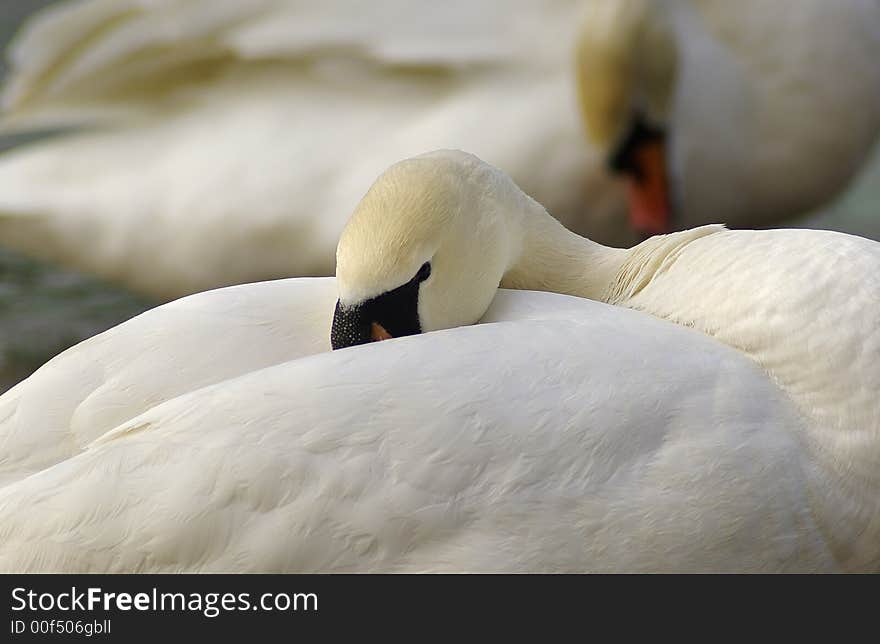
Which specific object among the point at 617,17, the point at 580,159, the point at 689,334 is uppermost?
the point at 617,17

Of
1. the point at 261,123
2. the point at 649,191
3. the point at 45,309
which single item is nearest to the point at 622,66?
the point at 649,191

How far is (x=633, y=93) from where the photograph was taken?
2234 millimetres

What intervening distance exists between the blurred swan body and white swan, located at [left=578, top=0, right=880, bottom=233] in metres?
1.28

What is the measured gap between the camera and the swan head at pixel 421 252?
1.07 metres

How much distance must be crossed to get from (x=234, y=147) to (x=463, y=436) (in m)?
1.53

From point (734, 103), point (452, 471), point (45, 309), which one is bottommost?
point (452, 471)

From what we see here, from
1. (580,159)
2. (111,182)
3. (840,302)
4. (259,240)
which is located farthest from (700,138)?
(840,302)

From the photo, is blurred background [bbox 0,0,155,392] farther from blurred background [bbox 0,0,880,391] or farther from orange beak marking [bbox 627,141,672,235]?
orange beak marking [bbox 627,141,672,235]

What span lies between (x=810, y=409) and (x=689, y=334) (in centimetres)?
10

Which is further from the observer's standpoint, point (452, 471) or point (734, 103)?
point (734, 103)

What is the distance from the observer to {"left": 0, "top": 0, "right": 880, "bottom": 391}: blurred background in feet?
7.53

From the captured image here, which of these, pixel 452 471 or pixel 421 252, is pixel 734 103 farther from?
pixel 452 471
